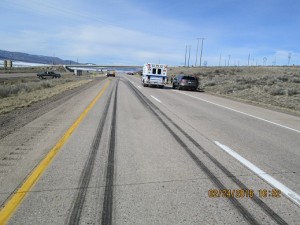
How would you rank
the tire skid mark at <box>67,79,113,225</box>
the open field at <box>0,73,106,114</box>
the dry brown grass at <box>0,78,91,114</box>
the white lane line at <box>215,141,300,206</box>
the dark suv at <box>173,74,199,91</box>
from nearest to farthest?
the tire skid mark at <box>67,79,113,225</box> < the white lane line at <box>215,141,300,206</box> < the dry brown grass at <box>0,78,91,114</box> < the open field at <box>0,73,106,114</box> < the dark suv at <box>173,74,199,91</box>

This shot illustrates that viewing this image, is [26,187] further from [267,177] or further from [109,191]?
[267,177]

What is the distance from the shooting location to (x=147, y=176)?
549 centimetres

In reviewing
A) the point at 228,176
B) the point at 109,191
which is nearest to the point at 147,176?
the point at 109,191

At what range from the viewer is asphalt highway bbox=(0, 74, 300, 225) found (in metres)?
4.10

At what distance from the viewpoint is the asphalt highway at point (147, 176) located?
410 centimetres

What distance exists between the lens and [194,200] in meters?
4.54

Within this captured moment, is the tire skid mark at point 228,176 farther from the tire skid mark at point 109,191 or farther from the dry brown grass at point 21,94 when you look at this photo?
the dry brown grass at point 21,94

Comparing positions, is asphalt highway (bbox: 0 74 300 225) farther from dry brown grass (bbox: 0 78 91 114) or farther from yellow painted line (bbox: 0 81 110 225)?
dry brown grass (bbox: 0 78 91 114)

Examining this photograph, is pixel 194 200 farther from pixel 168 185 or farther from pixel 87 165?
pixel 87 165

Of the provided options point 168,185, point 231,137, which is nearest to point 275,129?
point 231,137

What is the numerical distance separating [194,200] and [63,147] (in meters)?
3.83

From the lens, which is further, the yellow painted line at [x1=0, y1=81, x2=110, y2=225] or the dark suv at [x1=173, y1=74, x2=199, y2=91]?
the dark suv at [x1=173, y1=74, x2=199, y2=91]

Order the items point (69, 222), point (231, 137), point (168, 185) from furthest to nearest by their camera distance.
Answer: point (231, 137) → point (168, 185) → point (69, 222)

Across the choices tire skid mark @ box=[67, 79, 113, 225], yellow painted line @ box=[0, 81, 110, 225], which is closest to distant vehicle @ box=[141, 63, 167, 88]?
tire skid mark @ box=[67, 79, 113, 225]
